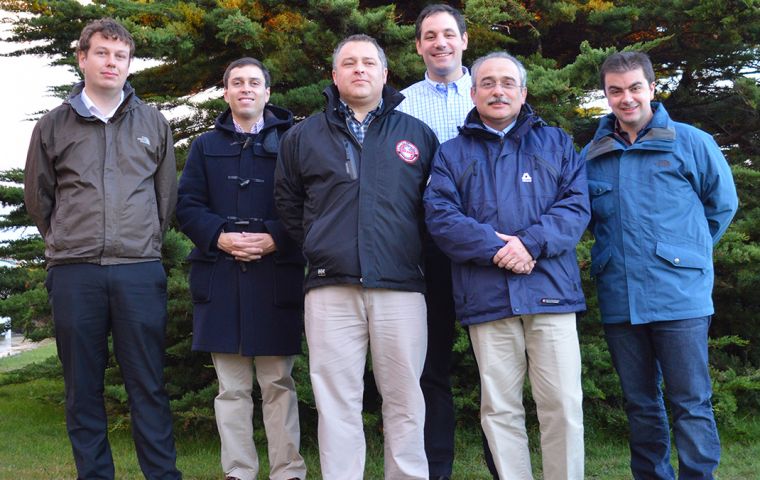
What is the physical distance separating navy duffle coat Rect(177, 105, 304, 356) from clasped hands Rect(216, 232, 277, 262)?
37 millimetres

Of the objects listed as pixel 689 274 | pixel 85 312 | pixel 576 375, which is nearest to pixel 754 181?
pixel 689 274

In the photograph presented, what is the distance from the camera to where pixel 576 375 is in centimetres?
343

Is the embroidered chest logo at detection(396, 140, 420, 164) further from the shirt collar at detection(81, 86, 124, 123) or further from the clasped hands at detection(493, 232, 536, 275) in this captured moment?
the shirt collar at detection(81, 86, 124, 123)

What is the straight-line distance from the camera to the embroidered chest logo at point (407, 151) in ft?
12.0

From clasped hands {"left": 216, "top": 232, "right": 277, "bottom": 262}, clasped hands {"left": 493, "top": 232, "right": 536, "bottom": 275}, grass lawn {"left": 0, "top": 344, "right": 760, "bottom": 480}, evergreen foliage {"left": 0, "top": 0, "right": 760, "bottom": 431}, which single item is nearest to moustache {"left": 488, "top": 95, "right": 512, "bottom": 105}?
clasped hands {"left": 493, "top": 232, "right": 536, "bottom": 275}

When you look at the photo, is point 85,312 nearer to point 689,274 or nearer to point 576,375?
point 576,375

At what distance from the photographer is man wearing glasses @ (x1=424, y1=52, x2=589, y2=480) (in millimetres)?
3363

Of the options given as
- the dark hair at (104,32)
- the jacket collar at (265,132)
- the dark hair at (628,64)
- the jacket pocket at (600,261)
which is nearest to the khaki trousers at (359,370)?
the jacket pocket at (600,261)

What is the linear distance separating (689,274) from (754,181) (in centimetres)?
284

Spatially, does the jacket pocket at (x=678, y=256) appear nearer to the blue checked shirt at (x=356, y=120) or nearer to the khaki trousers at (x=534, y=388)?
the khaki trousers at (x=534, y=388)

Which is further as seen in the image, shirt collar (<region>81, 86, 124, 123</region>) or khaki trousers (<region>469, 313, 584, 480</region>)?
shirt collar (<region>81, 86, 124, 123</region>)

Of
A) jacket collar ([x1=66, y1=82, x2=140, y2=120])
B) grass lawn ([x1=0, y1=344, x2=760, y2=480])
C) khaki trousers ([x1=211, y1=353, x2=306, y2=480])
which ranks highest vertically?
jacket collar ([x1=66, y1=82, x2=140, y2=120])

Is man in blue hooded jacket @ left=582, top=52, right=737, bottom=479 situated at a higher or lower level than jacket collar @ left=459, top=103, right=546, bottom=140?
lower

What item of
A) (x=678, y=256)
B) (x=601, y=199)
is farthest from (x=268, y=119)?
(x=678, y=256)
